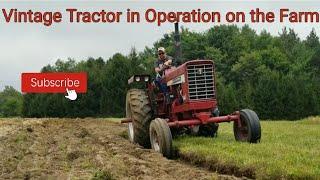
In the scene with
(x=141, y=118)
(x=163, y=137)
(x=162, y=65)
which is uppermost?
(x=162, y=65)

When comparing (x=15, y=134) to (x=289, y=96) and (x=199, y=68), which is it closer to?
(x=199, y=68)

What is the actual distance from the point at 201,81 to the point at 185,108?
695mm

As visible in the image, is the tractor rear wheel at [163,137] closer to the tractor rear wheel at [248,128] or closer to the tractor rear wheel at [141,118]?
the tractor rear wheel at [141,118]

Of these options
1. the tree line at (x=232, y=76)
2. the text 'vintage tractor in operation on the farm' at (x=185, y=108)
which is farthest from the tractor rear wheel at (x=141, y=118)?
the tree line at (x=232, y=76)

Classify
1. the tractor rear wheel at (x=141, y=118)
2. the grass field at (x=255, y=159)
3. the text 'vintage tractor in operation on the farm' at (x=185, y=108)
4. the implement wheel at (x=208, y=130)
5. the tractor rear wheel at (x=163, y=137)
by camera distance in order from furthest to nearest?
the implement wheel at (x=208, y=130) < the tractor rear wheel at (x=141, y=118) < the text 'vintage tractor in operation on the farm' at (x=185, y=108) < the tractor rear wheel at (x=163, y=137) < the grass field at (x=255, y=159)

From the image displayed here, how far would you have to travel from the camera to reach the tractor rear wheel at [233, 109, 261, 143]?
12766 mm

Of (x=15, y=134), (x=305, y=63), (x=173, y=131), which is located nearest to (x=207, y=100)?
(x=173, y=131)

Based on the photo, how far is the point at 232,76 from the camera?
261 ft

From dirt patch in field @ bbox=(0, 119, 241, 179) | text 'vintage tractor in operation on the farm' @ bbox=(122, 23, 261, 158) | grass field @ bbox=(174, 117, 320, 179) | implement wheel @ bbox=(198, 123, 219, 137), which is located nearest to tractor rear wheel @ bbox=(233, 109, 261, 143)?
text 'vintage tractor in operation on the farm' @ bbox=(122, 23, 261, 158)

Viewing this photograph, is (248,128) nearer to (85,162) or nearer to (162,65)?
(162,65)

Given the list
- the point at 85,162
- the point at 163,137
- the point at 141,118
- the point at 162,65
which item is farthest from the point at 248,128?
the point at 85,162

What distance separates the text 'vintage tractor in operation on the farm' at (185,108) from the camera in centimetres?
1288

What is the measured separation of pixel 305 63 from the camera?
82.8 metres

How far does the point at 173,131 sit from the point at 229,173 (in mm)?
5177
